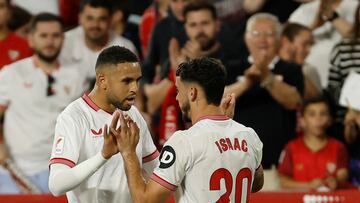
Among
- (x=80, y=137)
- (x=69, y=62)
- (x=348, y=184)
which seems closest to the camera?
(x=80, y=137)

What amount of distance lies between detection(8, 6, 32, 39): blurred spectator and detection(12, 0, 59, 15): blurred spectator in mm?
82

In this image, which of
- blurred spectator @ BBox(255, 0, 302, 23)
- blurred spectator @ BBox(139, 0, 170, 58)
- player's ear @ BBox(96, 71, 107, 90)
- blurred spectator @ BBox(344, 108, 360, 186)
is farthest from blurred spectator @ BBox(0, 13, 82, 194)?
player's ear @ BBox(96, 71, 107, 90)

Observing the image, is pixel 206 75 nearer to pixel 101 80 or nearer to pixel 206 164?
pixel 206 164

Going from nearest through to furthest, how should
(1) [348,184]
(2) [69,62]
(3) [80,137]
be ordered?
(3) [80,137] → (1) [348,184] → (2) [69,62]

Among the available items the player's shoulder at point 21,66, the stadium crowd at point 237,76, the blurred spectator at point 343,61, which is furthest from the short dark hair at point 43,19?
the blurred spectator at point 343,61

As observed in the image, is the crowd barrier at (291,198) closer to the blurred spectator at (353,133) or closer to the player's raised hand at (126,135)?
the blurred spectator at (353,133)

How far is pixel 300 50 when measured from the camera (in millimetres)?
8969

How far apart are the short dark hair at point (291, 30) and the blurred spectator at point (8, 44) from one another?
7.91ft

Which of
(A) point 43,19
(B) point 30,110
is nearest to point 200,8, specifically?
(A) point 43,19

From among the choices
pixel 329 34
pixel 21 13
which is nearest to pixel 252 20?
pixel 329 34

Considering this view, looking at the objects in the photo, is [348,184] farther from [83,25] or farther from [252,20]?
[83,25]

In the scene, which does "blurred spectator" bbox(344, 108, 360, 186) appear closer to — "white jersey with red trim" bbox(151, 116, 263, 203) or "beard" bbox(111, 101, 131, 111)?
"white jersey with red trim" bbox(151, 116, 263, 203)

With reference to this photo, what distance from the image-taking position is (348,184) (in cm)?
828

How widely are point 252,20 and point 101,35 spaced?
1.53m
